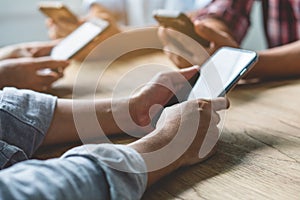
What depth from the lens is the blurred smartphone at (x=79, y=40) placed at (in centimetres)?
93

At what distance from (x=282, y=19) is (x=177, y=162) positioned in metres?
0.72

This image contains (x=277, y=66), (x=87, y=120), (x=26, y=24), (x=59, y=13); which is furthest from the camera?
(x=26, y=24)

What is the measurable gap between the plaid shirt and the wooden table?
24cm

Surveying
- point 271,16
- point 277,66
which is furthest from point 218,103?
point 271,16

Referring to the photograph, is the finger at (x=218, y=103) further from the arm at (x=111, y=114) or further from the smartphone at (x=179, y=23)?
the smartphone at (x=179, y=23)

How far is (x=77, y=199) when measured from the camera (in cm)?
39

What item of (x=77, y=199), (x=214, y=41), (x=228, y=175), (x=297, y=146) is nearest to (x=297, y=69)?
(x=214, y=41)

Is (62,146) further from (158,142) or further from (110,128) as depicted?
(158,142)

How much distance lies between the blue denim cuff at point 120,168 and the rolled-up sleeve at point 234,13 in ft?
2.24

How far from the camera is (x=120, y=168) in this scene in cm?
42

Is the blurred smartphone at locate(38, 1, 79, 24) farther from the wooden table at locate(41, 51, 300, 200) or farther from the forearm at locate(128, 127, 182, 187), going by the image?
the forearm at locate(128, 127, 182, 187)

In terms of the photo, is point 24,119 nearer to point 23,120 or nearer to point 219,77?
point 23,120

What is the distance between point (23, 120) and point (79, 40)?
1.40 ft

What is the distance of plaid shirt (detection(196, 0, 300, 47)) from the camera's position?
1.06 meters
